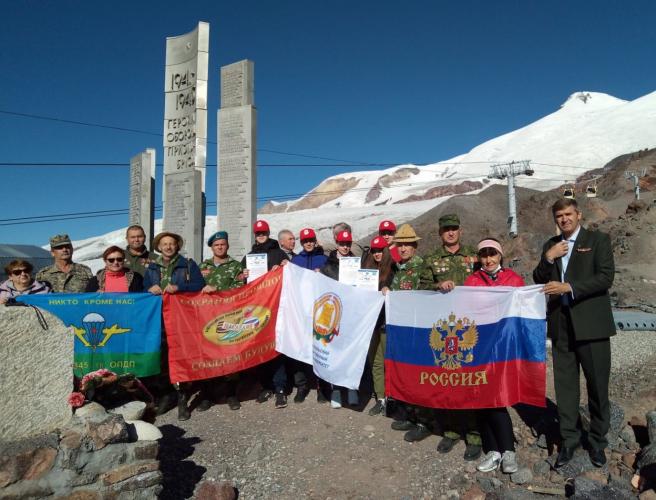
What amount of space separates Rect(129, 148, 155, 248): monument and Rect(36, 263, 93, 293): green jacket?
8156 millimetres

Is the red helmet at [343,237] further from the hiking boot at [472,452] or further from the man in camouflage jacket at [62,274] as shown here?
the man in camouflage jacket at [62,274]

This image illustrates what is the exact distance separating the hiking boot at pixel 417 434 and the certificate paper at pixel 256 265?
108 inches

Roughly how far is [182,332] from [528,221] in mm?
30987

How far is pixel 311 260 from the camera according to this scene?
672 centimetres

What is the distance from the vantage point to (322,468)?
4660 millimetres

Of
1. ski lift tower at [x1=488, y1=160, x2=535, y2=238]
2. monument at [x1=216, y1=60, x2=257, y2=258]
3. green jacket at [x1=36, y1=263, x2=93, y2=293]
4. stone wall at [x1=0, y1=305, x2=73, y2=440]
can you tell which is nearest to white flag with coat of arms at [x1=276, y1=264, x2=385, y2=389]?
green jacket at [x1=36, y1=263, x2=93, y2=293]

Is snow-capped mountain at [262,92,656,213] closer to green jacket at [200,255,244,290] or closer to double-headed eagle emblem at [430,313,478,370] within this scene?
green jacket at [200,255,244,290]

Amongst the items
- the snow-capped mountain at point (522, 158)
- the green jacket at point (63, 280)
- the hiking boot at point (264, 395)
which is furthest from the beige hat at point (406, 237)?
the snow-capped mountain at point (522, 158)

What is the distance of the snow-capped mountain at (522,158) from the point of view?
8225 cm

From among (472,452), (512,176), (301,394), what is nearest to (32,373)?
(301,394)

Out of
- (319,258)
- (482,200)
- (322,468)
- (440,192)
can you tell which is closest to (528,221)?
(482,200)

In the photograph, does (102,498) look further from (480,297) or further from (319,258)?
(319,258)

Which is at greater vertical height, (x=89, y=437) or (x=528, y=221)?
(x=528, y=221)

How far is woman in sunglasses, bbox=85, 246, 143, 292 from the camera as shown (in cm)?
603
